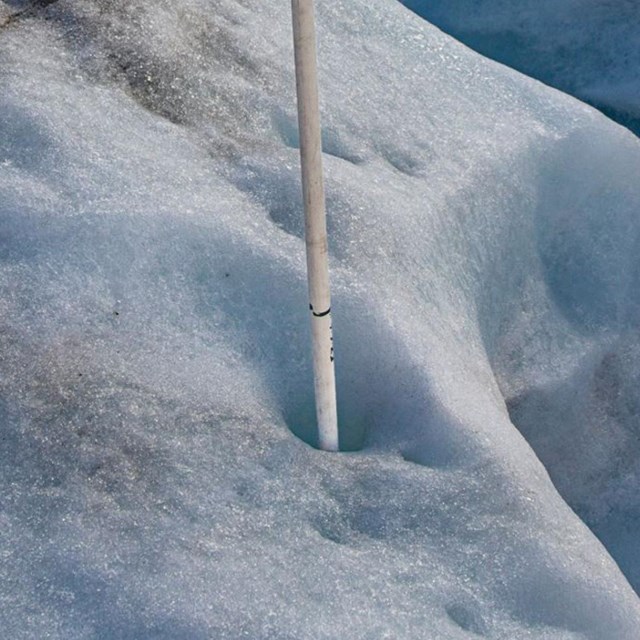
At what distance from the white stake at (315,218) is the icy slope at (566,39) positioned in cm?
192

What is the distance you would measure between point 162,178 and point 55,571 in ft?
2.25

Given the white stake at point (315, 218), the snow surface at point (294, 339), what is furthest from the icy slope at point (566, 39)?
the white stake at point (315, 218)

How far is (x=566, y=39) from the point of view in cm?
323

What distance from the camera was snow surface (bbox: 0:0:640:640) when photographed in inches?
54.2

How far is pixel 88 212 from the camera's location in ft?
5.36

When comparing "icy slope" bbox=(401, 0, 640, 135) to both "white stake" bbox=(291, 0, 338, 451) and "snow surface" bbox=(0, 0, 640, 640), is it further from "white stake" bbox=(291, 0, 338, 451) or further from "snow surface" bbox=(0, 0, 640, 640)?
"white stake" bbox=(291, 0, 338, 451)

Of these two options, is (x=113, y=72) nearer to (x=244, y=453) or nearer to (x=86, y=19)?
(x=86, y=19)

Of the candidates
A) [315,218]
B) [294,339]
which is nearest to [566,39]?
[294,339]

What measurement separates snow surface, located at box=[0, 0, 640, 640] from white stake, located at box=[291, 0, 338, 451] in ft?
0.26

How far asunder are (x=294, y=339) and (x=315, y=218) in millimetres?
313

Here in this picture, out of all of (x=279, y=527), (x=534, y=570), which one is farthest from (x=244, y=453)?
(x=534, y=570)

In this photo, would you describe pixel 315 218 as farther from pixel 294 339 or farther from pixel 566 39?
pixel 566 39

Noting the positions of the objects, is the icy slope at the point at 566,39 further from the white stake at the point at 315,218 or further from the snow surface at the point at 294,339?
the white stake at the point at 315,218

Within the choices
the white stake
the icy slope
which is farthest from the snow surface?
the icy slope
